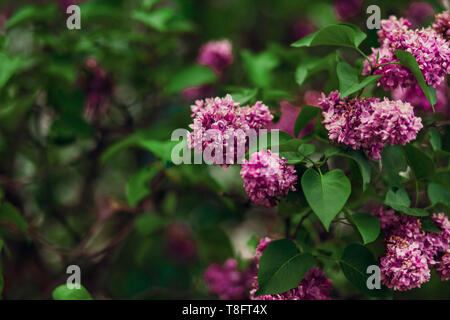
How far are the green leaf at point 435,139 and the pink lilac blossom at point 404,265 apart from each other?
206 millimetres

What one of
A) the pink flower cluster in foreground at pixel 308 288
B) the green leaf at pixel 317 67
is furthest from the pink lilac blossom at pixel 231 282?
the green leaf at pixel 317 67

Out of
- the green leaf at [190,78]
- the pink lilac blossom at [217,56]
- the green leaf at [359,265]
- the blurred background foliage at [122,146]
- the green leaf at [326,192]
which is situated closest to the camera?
the green leaf at [326,192]

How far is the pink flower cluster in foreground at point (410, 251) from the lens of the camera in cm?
65

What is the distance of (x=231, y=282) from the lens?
3.26 feet

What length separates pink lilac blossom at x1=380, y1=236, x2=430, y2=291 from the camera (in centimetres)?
65

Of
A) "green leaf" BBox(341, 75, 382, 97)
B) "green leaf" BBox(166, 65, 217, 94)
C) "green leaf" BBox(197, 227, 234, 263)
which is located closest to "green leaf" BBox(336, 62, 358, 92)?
"green leaf" BBox(341, 75, 382, 97)

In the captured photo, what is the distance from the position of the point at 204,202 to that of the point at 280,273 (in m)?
0.82

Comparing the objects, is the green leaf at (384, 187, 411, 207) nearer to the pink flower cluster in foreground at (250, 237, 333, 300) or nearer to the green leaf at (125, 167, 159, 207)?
the pink flower cluster in foreground at (250, 237, 333, 300)

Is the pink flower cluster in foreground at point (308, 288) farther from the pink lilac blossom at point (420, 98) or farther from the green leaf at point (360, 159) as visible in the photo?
the pink lilac blossom at point (420, 98)

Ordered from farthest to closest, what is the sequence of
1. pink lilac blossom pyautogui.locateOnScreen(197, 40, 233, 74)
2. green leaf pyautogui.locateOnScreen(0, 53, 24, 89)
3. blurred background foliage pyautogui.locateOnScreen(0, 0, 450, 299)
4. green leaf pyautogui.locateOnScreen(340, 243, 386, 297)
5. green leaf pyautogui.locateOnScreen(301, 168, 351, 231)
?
pink lilac blossom pyautogui.locateOnScreen(197, 40, 233, 74) < blurred background foliage pyautogui.locateOnScreen(0, 0, 450, 299) < green leaf pyautogui.locateOnScreen(0, 53, 24, 89) < green leaf pyautogui.locateOnScreen(340, 243, 386, 297) < green leaf pyautogui.locateOnScreen(301, 168, 351, 231)

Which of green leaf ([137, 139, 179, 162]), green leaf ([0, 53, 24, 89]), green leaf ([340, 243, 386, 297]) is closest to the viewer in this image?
green leaf ([340, 243, 386, 297])

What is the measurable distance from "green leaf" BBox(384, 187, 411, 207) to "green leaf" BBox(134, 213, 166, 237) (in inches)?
29.0
